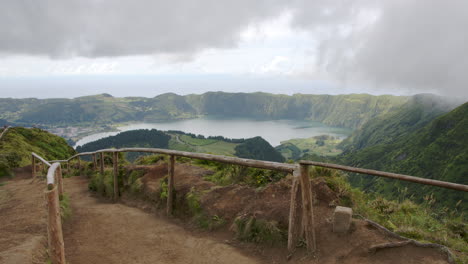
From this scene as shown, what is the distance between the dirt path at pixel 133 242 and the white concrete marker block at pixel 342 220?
168 cm

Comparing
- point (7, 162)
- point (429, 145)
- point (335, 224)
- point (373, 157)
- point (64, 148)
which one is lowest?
point (373, 157)

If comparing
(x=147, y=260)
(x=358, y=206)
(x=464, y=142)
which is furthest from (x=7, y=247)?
(x=464, y=142)

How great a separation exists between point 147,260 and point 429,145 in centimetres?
14236

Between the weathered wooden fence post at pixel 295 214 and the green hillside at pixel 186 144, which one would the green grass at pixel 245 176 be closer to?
the weathered wooden fence post at pixel 295 214

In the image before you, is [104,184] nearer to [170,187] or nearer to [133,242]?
[170,187]

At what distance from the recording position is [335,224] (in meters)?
5.46

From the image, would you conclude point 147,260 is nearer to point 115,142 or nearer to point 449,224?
point 449,224

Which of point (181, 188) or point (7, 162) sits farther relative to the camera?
point (7, 162)

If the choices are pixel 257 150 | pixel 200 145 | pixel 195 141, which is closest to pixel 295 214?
pixel 257 150

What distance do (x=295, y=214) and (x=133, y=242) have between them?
11.3ft

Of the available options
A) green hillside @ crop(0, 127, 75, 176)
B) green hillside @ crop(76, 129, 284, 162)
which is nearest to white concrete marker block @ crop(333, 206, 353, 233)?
green hillside @ crop(0, 127, 75, 176)

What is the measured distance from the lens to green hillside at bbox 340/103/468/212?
290ft

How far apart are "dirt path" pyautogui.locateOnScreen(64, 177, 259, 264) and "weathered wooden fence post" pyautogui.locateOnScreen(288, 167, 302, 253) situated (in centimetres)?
81

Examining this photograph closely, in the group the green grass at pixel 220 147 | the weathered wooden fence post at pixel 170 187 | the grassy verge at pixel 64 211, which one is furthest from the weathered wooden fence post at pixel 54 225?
the green grass at pixel 220 147
